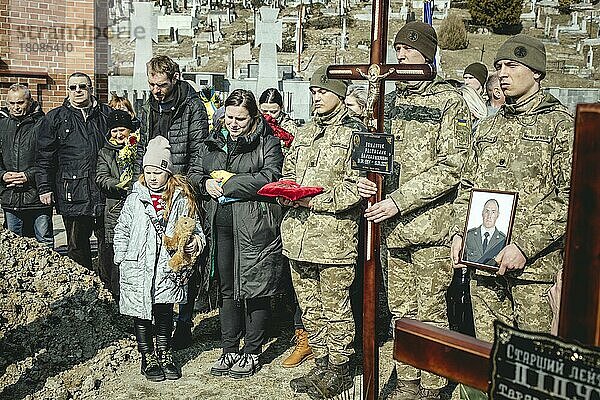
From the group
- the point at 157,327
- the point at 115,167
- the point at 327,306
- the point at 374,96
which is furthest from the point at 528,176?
the point at 115,167

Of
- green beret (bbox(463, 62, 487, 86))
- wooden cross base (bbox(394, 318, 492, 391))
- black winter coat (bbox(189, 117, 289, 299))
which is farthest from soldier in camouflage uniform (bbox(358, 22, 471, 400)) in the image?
green beret (bbox(463, 62, 487, 86))

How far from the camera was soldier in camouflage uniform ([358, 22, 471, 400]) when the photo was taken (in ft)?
13.2

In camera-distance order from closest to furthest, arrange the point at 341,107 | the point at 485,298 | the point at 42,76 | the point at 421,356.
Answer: the point at 421,356 → the point at 485,298 → the point at 341,107 → the point at 42,76

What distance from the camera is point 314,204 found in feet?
14.6

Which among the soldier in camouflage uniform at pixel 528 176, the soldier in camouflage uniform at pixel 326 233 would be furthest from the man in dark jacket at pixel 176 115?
the soldier in camouflage uniform at pixel 528 176

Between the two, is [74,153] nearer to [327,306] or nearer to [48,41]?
[327,306]

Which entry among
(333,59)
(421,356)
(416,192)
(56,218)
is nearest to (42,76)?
(56,218)

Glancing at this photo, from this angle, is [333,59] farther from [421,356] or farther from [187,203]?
[421,356]

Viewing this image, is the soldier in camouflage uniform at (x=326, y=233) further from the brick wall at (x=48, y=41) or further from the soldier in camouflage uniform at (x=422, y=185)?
the brick wall at (x=48, y=41)

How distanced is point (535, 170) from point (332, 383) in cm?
193

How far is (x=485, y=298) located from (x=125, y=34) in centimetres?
1789

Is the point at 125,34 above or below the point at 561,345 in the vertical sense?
above

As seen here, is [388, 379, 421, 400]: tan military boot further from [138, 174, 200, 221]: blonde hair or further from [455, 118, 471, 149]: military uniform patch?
[138, 174, 200, 221]: blonde hair

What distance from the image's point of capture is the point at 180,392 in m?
4.84
